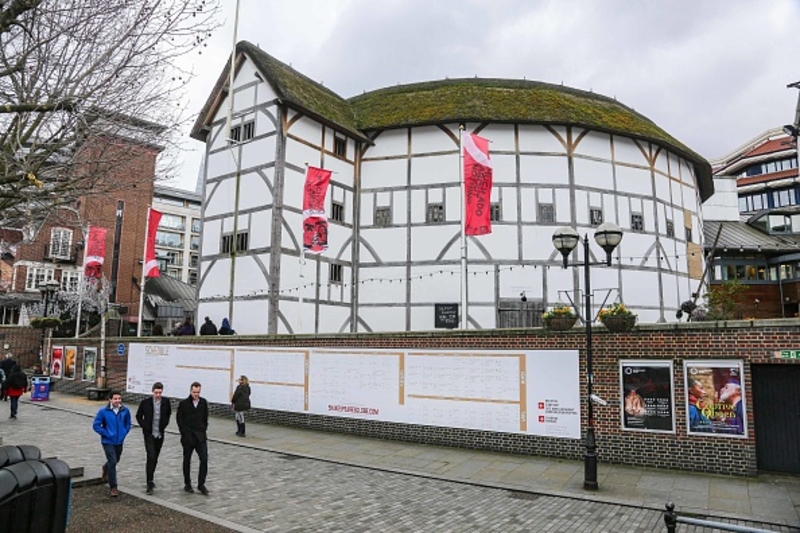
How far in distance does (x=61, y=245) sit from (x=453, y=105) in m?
27.8

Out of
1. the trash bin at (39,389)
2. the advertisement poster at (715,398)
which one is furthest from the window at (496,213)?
the trash bin at (39,389)

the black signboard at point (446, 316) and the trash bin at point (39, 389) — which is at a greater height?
the black signboard at point (446, 316)

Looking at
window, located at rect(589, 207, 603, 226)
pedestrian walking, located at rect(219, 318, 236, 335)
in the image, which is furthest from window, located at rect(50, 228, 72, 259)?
window, located at rect(589, 207, 603, 226)

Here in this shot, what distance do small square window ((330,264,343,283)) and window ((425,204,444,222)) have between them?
464 cm

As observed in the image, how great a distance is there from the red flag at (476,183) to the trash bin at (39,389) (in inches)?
722

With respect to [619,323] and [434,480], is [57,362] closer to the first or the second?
[434,480]

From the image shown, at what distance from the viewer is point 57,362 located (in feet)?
87.8

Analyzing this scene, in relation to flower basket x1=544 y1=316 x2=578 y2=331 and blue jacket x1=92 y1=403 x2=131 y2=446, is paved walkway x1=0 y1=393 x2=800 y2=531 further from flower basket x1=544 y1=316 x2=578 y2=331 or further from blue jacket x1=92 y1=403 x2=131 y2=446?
flower basket x1=544 y1=316 x2=578 y2=331

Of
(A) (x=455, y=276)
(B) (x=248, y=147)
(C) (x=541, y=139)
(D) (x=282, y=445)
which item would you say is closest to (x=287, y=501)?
(D) (x=282, y=445)

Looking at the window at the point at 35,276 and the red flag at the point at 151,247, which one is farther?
the window at the point at 35,276

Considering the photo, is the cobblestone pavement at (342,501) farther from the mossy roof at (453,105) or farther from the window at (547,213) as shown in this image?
the window at (547,213)

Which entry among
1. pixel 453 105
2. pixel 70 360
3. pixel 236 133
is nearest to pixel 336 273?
pixel 236 133

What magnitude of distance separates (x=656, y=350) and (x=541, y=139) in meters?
15.7

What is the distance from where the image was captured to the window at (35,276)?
36688mm
